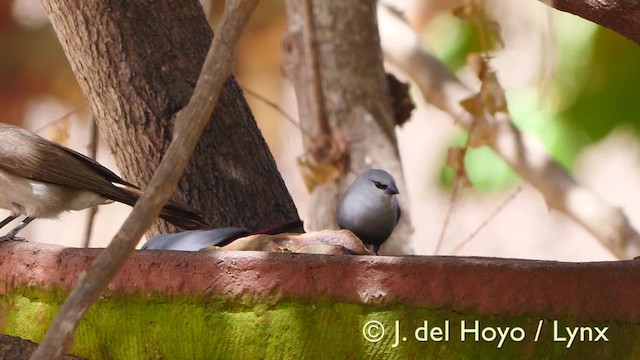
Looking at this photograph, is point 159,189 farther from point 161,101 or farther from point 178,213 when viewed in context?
point 161,101

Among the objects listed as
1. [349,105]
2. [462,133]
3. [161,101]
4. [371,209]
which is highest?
[462,133]

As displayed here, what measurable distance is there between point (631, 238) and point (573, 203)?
284mm

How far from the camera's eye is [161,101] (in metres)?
2.58

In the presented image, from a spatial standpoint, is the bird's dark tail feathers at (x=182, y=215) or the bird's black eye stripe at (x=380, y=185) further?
the bird's dark tail feathers at (x=182, y=215)

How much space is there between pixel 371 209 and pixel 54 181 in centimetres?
84

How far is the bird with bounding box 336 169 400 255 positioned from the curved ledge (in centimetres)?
57

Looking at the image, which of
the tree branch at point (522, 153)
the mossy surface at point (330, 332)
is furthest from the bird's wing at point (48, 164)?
the tree branch at point (522, 153)

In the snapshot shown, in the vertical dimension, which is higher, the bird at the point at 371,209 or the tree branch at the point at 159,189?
the bird at the point at 371,209

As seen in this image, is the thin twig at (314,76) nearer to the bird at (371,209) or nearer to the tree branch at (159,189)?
the bird at (371,209)

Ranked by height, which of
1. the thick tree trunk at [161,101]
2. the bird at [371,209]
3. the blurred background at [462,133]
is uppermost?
the blurred background at [462,133]

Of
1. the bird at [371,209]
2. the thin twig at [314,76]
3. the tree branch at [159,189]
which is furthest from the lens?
the thin twig at [314,76]

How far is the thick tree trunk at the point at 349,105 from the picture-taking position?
3.52m

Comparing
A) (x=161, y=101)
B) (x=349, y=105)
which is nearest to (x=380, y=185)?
(x=161, y=101)

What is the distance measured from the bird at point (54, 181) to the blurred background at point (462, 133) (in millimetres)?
2747
